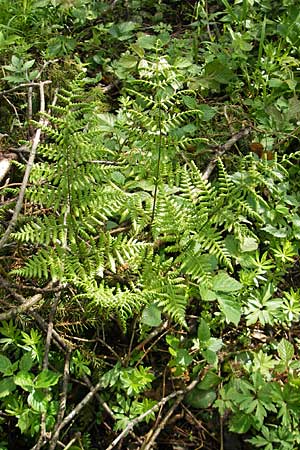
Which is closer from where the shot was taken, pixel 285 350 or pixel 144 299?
pixel 144 299

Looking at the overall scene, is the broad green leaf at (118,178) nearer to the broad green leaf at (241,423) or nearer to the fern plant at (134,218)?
the fern plant at (134,218)

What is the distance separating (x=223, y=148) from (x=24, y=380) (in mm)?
1578

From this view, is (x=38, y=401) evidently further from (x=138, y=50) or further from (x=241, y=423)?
(x=138, y=50)

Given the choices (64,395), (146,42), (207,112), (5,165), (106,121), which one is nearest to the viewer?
(64,395)

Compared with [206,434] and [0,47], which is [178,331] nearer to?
[206,434]

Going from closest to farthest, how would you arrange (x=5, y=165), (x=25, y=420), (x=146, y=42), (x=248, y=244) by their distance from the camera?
(x=25, y=420) → (x=248, y=244) → (x=5, y=165) → (x=146, y=42)

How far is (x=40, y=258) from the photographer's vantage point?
78.2 inches

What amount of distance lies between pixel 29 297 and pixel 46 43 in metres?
1.86

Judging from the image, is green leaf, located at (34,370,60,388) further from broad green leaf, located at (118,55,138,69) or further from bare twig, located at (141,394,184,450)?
broad green leaf, located at (118,55,138,69)

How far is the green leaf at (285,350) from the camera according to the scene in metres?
2.15

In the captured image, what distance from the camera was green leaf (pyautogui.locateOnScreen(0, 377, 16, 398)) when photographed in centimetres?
194

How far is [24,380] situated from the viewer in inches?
76.7

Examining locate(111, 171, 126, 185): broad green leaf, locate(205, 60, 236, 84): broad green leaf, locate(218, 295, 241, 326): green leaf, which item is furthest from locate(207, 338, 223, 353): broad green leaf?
locate(205, 60, 236, 84): broad green leaf

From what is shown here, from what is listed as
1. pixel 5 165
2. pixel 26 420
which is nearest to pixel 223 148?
pixel 5 165
